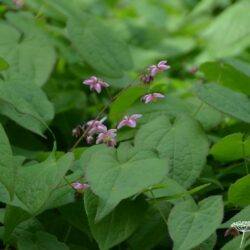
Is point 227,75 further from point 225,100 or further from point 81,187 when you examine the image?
point 81,187

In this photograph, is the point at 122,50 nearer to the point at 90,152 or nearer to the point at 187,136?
the point at 187,136

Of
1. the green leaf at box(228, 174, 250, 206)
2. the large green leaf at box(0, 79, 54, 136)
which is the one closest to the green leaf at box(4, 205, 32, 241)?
the large green leaf at box(0, 79, 54, 136)

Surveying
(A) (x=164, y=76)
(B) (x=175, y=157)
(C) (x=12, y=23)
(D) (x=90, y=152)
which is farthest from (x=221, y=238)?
(A) (x=164, y=76)

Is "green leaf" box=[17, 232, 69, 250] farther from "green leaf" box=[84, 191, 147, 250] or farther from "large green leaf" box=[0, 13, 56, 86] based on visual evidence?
"large green leaf" box=[0, 13, 56, 86]

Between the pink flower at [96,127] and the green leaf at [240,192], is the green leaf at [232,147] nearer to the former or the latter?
the green leaf at [240,192]

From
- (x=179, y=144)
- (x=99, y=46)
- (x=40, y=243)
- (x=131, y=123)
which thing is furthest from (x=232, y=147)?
(x=99, y=46)
